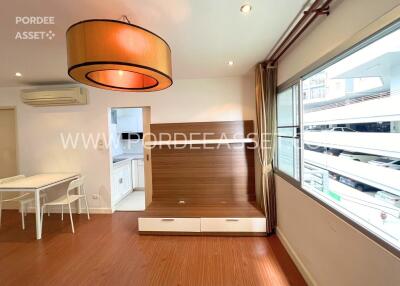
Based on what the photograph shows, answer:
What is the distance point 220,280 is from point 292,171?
145 centimetres

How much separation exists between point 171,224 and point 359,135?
2467mm

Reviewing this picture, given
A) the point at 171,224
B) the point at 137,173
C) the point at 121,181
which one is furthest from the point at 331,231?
the point at 137,173

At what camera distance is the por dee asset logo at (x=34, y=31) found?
1.66m

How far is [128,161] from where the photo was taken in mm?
4996

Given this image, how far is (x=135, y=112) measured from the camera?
552 cm

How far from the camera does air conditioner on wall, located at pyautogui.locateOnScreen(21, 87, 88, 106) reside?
11.4 feet

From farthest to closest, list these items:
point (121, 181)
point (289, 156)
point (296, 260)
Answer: point (121, 181) → point (289, 156) → point (296, 260)

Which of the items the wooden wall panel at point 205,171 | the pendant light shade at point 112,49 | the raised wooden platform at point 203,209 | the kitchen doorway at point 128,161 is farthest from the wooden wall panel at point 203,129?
the pendant light shade at point 112,49

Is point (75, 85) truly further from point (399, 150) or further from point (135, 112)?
point (399, 150)

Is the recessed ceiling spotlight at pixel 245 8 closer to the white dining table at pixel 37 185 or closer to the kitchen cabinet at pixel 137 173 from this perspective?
the white dining table at pixel 37 185

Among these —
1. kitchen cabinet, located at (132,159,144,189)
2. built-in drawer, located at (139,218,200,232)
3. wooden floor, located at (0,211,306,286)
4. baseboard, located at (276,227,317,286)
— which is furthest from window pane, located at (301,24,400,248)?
kitchen cabinet, located at (132,159,144,189)

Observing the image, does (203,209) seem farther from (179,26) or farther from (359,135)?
(179,26)

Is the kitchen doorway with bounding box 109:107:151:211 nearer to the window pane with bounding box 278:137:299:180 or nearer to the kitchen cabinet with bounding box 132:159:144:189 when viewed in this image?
the kitchen cabinet with bounding box 132:159:144:189

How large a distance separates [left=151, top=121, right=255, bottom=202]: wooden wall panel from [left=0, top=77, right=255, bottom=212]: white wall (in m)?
0.32
